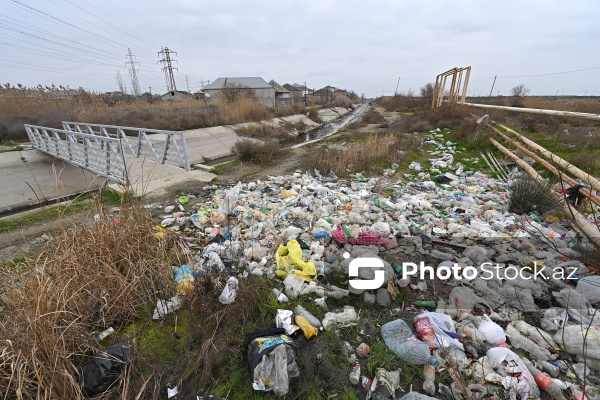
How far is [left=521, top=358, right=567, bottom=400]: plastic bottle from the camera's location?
1.73 meters

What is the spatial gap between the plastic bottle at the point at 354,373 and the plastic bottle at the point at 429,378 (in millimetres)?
453

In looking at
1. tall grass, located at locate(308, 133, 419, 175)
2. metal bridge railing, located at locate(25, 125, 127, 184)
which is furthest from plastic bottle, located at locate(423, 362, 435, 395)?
tall grass, located at locate(308, 133, 419, 175)

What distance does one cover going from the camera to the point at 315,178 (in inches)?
285

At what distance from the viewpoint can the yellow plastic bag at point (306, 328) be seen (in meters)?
2.25

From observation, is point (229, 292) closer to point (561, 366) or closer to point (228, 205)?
point (228, 205)

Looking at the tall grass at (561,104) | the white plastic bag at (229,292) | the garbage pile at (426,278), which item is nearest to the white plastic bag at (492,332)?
the garbage pile at (426,278)

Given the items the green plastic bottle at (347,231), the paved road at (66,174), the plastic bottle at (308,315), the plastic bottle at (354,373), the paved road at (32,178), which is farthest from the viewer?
the paved road at (32,178)

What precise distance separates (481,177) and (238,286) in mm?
6470

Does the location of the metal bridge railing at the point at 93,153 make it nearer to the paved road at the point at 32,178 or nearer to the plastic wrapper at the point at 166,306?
the paved road at the point at 32,178

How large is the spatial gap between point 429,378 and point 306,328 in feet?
3.14

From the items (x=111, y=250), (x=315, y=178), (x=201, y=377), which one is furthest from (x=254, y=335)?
(x=315, y=178)

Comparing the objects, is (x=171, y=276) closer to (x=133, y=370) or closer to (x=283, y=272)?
(x=133, y=370)

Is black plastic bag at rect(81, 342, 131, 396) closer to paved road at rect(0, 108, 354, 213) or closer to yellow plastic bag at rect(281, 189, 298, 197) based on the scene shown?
paved road at rect(0, 108, 354, 213)

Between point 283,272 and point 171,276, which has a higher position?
point 171,276
